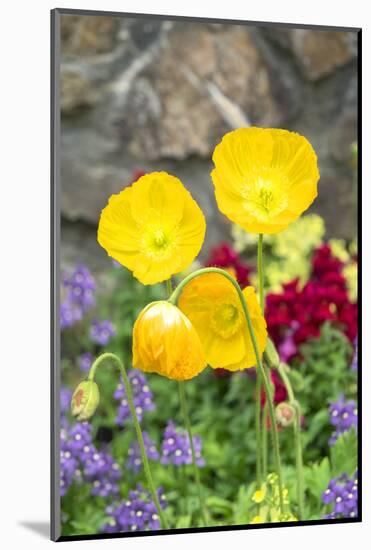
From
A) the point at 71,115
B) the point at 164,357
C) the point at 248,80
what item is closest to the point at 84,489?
the point at 164,357

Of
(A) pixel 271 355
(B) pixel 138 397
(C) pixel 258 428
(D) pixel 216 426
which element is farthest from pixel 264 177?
(D) pixel 216 426

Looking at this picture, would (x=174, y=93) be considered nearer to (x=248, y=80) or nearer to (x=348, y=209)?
(x=248, y=80)

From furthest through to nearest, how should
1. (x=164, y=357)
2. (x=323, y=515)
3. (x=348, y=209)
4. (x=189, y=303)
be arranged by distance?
1. (x=348, y=209)
2. (x=323, y=515)
3. (x=189, y=303)
4. (x=164, y=357)

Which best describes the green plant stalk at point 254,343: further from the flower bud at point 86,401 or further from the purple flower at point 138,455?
the purple flower at point 138,455

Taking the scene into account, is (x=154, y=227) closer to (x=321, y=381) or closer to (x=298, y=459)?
(x=298, y=459)

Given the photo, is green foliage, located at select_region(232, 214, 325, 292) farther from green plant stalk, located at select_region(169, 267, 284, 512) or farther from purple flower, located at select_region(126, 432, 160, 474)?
green plant stalk, located at select_region(169, 267, 284, 512)

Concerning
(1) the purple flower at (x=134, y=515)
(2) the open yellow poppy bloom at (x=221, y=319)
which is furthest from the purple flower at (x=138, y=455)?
(2) the open yellow poppy bloom at (x=221, y=319)

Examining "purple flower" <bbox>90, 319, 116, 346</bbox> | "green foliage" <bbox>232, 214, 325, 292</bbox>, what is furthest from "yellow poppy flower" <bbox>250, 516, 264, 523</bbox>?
"green foliage" <bbox>232, 214, 325, 292</bbox>
